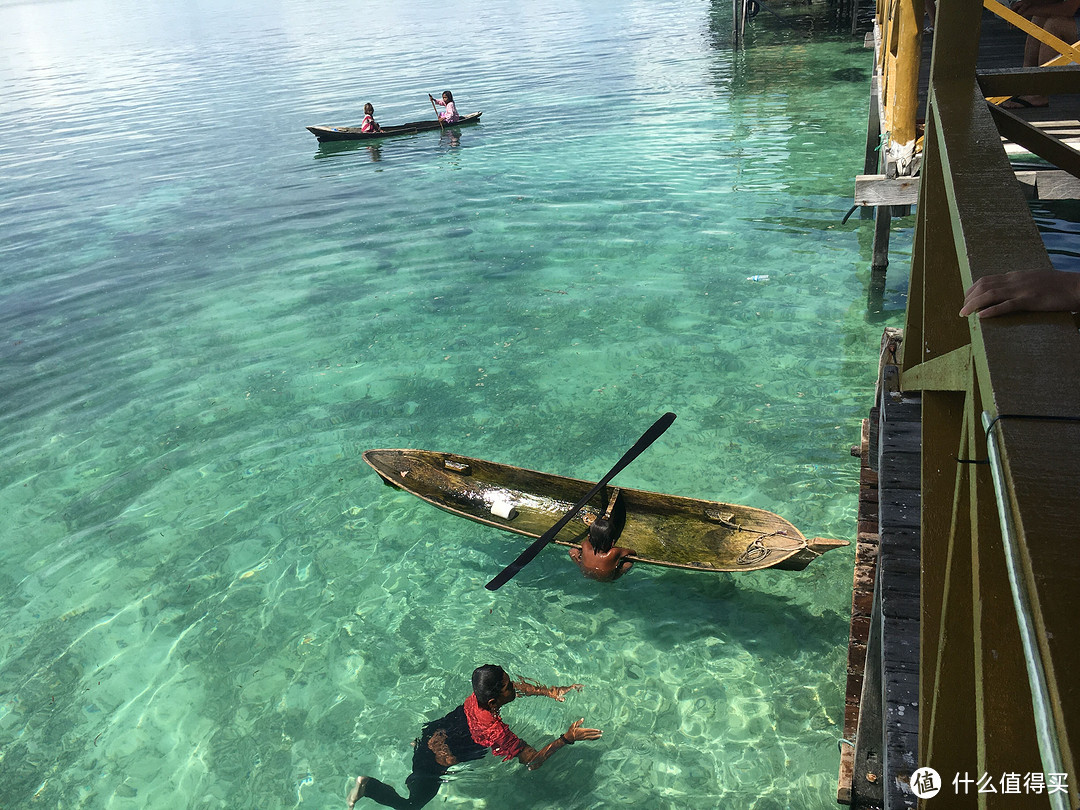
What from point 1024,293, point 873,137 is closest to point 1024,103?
point 873,137

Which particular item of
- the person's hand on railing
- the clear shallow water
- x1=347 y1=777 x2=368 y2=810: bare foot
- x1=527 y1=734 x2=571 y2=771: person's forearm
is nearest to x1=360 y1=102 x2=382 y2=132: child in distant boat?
the clear shallow water

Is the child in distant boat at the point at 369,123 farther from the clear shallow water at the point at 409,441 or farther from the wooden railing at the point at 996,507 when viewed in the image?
the wooden railing at the point at 996,507

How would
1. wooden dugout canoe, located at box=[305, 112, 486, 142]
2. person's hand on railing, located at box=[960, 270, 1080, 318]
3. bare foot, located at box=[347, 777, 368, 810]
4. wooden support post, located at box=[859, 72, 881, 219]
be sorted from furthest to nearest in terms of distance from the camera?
wooden dugout canoe, located at box=[305, 112, 486, 142]
wooden support post, located at box=[859, 72, 881, 219]
bare foot, located at box=[347, 777, 368, 810]
person's hand on railing, located at box=[960, 270, 1080, 318]

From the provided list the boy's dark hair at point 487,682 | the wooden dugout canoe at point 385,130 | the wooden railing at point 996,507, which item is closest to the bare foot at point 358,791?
the boy's dark hair at point 487,682

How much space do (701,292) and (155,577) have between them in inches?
353

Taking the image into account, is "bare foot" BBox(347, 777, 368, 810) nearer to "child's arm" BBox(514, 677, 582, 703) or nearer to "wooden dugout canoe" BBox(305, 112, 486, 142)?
"child's arm" BBox(514, 677, 582, 703)

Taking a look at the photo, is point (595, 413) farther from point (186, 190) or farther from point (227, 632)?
point (186, 190)

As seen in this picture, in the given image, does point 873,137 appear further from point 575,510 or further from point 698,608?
point 575,510

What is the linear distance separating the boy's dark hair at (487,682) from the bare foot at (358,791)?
4.02ft

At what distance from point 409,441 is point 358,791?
465cm

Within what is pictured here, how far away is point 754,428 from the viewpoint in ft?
29.8

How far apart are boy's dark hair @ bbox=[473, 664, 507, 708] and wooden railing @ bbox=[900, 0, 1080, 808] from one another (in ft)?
11.9

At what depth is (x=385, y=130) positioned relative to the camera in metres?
23.7

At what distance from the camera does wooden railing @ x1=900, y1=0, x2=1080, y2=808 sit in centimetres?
99
